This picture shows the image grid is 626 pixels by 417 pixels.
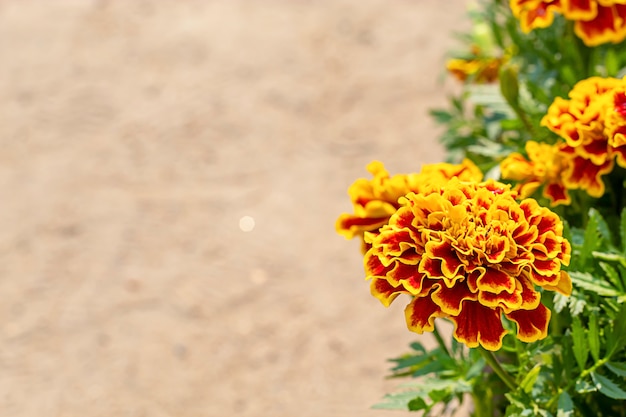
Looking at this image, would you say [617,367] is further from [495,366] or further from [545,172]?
[545,172]

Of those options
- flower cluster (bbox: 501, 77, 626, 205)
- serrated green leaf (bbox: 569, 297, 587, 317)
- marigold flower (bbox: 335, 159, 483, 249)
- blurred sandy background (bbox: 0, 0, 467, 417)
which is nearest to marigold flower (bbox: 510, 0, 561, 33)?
Result: flower cluster (bbox: 501, 77, 626, 205)

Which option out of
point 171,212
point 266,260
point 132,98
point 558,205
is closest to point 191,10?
point 132,98

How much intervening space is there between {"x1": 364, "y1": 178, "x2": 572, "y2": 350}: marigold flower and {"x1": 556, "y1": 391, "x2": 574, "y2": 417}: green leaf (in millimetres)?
192

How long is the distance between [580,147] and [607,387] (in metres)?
0.32

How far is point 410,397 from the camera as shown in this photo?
48.6 inches

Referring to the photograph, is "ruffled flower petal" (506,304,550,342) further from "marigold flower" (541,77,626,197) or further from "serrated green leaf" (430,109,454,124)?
"serrated green leaf" (430,109,454,124)

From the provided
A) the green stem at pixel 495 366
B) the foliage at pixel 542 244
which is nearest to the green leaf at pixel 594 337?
the foliage at pixel 542 244

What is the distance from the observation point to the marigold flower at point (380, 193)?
1.08m

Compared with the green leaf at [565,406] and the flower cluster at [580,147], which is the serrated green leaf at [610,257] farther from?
the green leaf at [565,406]

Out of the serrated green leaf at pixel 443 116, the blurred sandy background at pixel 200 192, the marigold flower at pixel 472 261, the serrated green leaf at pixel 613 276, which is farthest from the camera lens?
the blurred sandy background at pixel 200 192

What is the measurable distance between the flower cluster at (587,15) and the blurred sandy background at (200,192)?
3.91 feet

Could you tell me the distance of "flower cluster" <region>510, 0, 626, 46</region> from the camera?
130cm

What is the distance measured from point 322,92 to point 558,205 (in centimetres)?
191

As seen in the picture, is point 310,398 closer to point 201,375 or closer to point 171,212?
point 201,375
